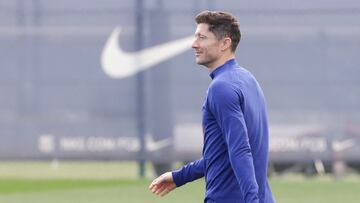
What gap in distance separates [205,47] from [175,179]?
33.8 inches

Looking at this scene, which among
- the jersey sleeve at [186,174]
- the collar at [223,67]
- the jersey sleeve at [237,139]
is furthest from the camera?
the jersey sleeve at [186,174]

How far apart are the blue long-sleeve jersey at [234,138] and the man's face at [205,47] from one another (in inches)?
2.8

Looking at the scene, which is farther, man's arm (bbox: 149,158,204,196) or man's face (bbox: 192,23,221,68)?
man's arm (bbox: 149,158,204,196)

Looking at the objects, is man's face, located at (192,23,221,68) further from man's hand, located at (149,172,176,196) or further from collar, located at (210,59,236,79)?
man's hand, located at (149,172,176,196)

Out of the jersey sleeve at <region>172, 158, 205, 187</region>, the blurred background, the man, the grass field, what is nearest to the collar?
the man

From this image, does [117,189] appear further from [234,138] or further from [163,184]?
[234,138]

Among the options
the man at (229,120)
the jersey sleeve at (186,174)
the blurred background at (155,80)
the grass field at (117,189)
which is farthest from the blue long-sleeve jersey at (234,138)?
the blurred background at (155,80)

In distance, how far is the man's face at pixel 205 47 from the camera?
6.13 meters

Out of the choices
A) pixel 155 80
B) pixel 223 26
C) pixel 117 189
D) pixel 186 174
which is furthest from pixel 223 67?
pixel 155 80

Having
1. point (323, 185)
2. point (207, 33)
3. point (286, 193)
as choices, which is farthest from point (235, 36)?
point (323, 185)

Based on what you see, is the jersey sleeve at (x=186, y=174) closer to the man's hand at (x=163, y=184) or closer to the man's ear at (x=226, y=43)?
the man's hand at (x=163, y=184)

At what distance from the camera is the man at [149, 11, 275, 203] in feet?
19.4

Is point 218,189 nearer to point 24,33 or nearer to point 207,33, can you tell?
point 207,33

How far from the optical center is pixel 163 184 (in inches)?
265
